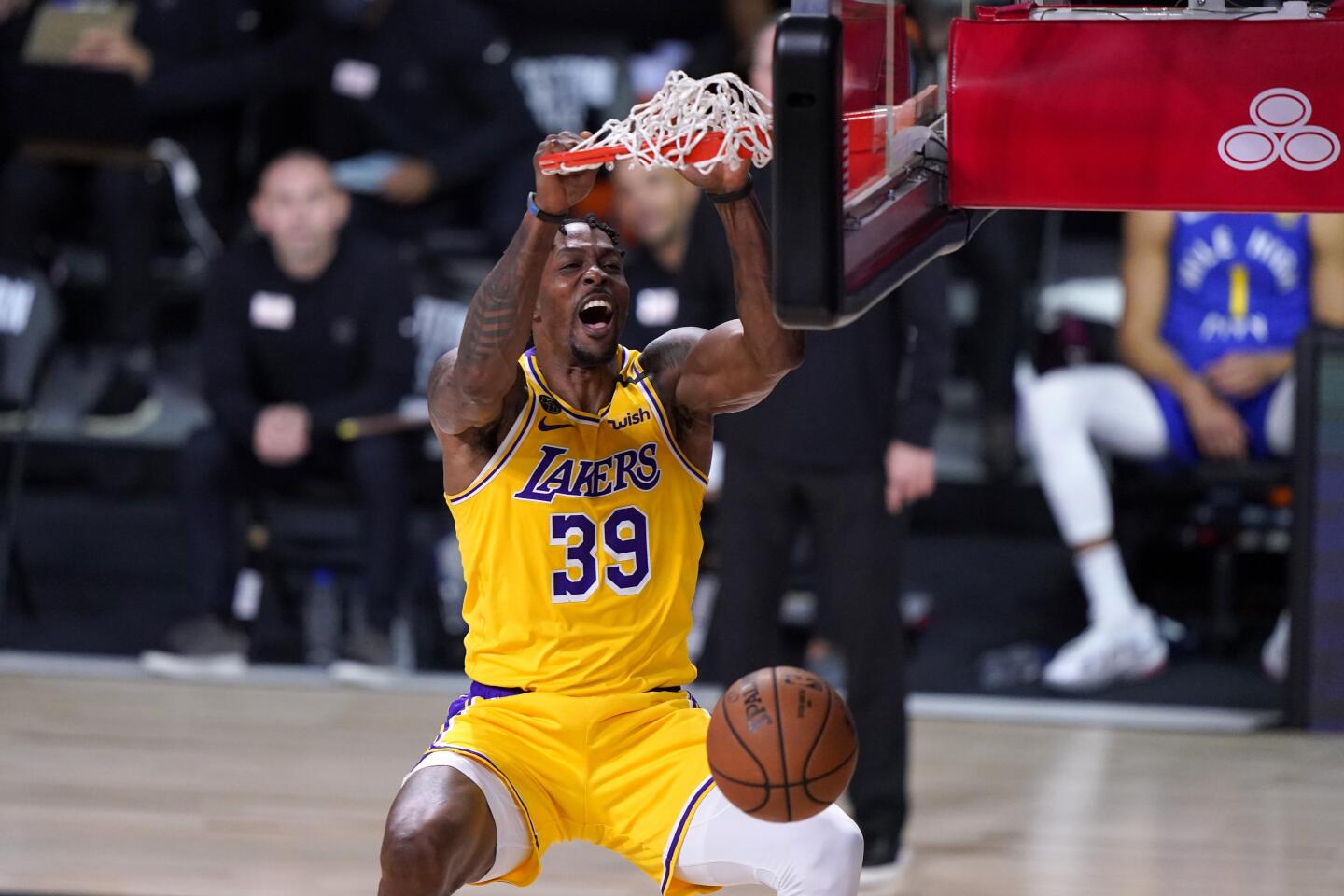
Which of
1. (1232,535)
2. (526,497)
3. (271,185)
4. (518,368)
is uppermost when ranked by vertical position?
(271,185)

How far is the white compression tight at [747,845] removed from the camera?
3.82 metres

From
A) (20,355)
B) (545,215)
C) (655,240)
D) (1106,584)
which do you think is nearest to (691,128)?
(545,215)

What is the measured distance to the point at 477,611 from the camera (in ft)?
13.6

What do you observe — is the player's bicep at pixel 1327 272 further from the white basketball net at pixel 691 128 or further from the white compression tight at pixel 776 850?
the white basketball net at pixel 691 128

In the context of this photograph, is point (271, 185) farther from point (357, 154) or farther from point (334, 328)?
point (357, 154)

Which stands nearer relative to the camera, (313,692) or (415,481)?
(313,692)

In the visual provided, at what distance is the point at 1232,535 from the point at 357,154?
3.90 m

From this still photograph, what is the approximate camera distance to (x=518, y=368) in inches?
159

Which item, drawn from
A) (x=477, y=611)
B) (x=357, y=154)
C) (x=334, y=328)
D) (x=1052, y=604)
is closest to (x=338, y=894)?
(x=477, y=611)

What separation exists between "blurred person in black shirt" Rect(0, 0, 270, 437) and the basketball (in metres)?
5.41

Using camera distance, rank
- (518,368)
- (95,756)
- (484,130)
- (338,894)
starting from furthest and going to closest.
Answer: (484,130) → (95,756) → (338,894) → (518,368)

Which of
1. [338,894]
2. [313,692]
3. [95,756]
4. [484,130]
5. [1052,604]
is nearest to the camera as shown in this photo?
[338,894]

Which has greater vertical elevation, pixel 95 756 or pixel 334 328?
pixel 334 328

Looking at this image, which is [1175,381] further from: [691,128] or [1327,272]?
[691,128]
